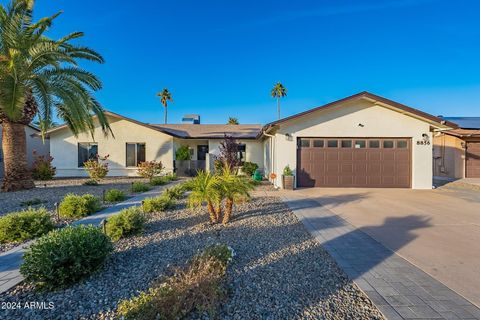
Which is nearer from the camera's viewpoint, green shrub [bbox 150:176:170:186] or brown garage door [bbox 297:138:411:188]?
brown garage door [bbox 297:138:411:188]

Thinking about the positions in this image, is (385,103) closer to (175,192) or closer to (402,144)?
(402,144)

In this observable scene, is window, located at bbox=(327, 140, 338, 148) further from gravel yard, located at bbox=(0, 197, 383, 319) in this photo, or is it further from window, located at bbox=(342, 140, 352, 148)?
gravel yard, located at bbox=(0, 197, 383, 319)

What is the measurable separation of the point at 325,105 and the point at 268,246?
30.2 feet

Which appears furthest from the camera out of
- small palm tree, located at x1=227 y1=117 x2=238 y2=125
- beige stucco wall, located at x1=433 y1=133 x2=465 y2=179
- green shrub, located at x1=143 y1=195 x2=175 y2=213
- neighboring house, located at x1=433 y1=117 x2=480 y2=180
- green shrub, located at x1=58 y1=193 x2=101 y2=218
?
small palm tree, located at x1=227 y1=117 x2=238 y2=125

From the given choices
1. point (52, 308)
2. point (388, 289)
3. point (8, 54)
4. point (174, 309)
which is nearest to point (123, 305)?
point (174, 309)

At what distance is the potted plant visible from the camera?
39.2 ft

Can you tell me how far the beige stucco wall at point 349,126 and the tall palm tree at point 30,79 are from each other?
888 centimetres

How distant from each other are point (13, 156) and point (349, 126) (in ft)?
48.6

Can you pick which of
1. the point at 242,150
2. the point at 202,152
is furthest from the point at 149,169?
the point at 242,150

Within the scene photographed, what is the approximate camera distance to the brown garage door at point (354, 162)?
12.5m

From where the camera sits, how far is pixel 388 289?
3.18m

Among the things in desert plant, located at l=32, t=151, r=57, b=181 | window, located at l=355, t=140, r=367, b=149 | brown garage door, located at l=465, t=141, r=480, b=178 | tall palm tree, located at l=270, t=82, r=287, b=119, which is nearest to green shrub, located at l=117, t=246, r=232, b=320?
window, located at l=355, t=140, r=367, b=149

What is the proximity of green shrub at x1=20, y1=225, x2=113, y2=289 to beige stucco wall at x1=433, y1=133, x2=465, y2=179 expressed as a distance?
63.6 ft

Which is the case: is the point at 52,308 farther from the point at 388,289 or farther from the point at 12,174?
the point at 12,174
